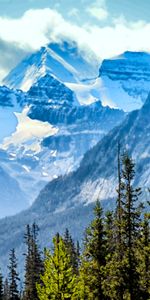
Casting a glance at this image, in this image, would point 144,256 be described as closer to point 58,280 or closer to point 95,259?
point 95,259

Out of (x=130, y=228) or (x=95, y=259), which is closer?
(x=130, y=228)

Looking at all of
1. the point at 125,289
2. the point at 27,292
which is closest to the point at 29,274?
the point at 27,292

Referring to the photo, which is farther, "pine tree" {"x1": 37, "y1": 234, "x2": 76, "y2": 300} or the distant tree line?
the distant tree line

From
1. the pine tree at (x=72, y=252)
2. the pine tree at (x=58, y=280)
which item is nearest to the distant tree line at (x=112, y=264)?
the pine tree at (x=58, y=280)

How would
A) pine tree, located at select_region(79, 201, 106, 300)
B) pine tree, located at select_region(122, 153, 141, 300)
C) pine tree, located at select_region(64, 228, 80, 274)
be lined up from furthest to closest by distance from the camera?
pine tree, located at select_region(64, 228, 80, 274) → pine tree, located at select_region(79, 201, 106, 300) → pine tree, located at select_region(122, 153, 141, 300)

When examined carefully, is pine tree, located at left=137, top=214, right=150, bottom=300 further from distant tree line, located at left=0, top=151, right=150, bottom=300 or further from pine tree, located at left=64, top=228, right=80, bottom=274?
pine tree, located at left=64, top=228, right=80, bottom=274

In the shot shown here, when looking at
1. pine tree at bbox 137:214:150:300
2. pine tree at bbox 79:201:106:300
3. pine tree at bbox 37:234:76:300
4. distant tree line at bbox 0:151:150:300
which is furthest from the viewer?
pine tree at bbox 137:214:150:300

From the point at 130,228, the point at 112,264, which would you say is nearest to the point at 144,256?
the point at 112,264

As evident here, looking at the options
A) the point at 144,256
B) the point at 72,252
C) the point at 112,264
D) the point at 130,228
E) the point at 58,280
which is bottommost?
the point at 58,280

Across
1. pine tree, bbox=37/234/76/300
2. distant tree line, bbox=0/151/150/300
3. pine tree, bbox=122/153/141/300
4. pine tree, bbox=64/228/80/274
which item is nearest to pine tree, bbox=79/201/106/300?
distant tree line, bbox=0/151/150/300

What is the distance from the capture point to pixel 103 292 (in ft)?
225

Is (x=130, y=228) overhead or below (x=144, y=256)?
below

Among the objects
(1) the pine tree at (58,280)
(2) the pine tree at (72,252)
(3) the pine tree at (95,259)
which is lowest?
(1) the pine tree at (58,280)

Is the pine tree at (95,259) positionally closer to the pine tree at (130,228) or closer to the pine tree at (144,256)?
the pine tree at (130,228)
